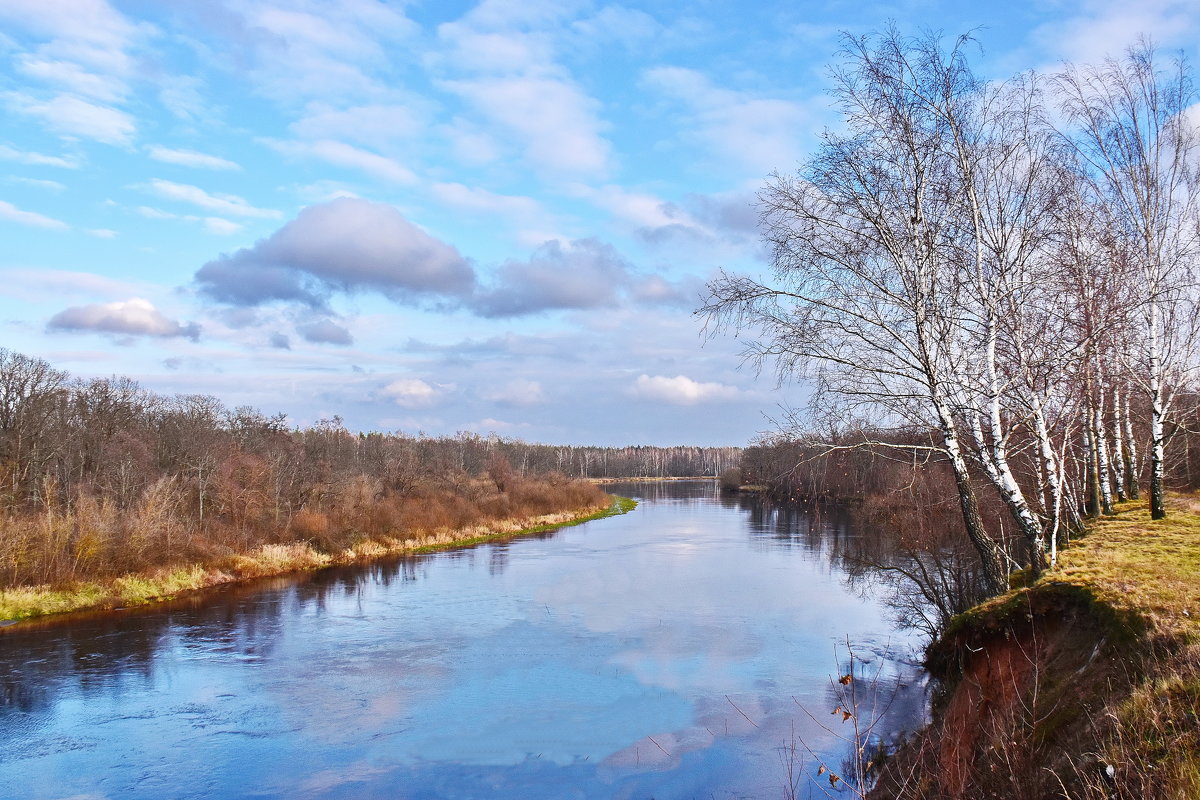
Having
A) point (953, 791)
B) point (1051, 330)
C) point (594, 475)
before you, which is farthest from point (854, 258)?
point (594, 475)

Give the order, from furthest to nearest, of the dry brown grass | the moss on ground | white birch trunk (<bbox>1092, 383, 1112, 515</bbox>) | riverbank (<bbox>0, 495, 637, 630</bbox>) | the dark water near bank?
1. the dry brown grass
2. riverbank (<bbox>0, 495, 637, 630</bbox>)
3. white birch trunk (<bbox>1092, 383, 1112, 515</bbox>)
4. the dark water near bank
5. the moss on ground

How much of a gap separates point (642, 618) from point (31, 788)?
1336 centimetres

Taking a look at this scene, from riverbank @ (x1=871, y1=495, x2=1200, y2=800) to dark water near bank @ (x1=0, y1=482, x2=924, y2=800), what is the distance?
9.17ft

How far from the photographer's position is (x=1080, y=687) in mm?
6773

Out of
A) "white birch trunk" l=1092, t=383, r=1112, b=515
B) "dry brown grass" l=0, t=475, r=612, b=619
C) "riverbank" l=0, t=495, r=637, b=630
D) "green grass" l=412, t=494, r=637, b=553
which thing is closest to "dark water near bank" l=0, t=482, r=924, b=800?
→ "riverbank" l=0, t=495, r=637, b=630

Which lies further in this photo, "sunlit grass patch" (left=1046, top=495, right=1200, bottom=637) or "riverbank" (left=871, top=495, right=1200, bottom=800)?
"sunlit grass patch" (left=1046, top=495, right=1200, bottom=637)

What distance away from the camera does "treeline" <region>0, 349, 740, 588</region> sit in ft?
79.3

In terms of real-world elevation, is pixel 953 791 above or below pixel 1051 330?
below

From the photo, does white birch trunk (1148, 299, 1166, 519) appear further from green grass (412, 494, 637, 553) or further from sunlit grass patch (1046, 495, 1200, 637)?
green grass (412, 494, 637, 553)

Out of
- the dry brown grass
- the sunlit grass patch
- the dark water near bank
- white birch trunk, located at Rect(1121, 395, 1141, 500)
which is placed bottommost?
the dark water near bank

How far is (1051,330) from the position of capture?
397 inches

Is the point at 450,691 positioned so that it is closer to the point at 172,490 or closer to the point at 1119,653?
the point at 1119,653

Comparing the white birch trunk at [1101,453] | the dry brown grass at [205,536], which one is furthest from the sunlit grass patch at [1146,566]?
the dry brown grass at [205,536]

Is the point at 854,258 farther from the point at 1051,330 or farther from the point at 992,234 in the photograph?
the point at 1051,330
